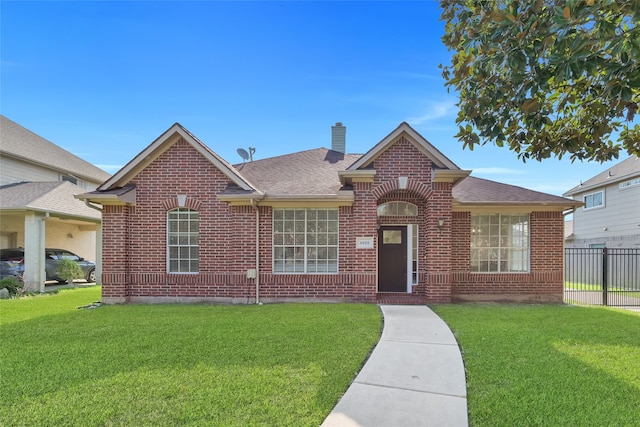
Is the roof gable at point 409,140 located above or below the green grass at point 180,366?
above

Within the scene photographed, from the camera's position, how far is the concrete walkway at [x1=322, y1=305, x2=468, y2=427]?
3.67 metres

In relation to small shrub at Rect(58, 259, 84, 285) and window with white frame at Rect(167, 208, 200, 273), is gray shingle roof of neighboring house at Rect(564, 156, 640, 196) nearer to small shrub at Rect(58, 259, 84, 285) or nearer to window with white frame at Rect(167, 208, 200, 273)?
window with white frame at Rect(167, 208, 200, 273)

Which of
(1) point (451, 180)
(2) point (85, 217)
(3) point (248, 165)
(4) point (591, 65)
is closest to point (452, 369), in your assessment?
(4) point (591, 65)

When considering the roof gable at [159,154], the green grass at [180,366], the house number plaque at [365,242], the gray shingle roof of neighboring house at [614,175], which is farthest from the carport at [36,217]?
the gray shingle roof of neighboring house at [614,175]

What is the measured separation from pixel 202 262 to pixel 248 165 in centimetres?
481

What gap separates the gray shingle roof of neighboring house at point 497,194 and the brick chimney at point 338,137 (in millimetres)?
5447

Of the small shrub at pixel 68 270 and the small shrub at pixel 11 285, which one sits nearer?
the small shrub at pixel 11 285

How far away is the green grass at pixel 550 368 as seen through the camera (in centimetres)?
375

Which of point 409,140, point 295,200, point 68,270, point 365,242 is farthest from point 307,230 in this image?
point 68,270

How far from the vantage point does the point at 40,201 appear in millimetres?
13453

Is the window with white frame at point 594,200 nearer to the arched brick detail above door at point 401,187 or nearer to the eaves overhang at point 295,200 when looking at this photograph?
the arched brick detail above door at point 401,187

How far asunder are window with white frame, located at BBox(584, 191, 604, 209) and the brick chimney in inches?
551

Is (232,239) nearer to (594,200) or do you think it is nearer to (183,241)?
(183,241)

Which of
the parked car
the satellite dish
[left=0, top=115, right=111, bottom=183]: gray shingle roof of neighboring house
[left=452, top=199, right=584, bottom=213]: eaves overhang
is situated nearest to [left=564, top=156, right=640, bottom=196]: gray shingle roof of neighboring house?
[left=452, top=199, right=584, bottom=213]: eaves overhang
